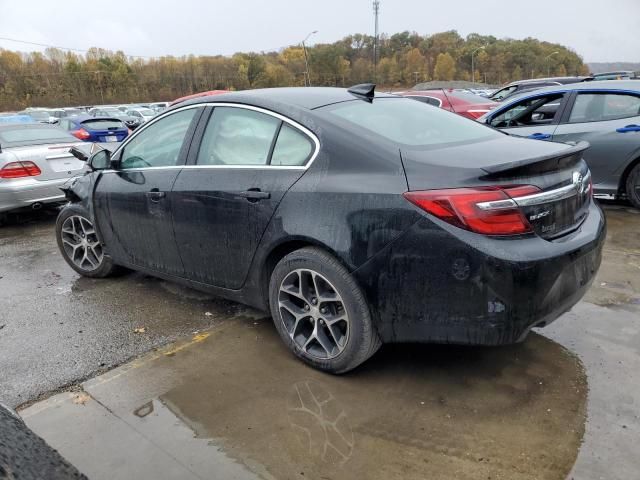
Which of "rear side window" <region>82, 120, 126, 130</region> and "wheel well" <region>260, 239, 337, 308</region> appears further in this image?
"rear side window" <region>82, 120, 126, 130</region>

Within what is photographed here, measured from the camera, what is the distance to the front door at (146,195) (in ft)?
12.4

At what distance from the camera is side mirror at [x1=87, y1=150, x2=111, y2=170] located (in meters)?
4.31

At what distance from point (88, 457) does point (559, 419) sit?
2.22m

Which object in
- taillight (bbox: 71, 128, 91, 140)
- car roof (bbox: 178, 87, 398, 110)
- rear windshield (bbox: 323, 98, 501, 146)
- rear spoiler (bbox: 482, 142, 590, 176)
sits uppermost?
car roof (bbox: 178, 87, 398, 110)

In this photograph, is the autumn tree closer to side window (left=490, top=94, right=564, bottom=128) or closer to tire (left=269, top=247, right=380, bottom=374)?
side window (left=490, top=94, right=564, bottom=128)

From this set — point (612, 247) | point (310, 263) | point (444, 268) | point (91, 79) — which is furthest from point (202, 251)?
point (91, 79)

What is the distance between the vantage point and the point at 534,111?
23.5ft

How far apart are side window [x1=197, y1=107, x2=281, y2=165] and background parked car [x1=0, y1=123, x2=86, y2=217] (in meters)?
4.27

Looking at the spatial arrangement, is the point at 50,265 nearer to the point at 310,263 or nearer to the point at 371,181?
the point at 310,263

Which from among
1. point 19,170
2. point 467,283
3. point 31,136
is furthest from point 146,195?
point 31,136

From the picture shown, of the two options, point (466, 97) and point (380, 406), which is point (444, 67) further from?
point (380, 406)

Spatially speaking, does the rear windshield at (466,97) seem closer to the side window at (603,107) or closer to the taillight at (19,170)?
the side window at (603,107)

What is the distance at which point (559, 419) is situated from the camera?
2.61 metres

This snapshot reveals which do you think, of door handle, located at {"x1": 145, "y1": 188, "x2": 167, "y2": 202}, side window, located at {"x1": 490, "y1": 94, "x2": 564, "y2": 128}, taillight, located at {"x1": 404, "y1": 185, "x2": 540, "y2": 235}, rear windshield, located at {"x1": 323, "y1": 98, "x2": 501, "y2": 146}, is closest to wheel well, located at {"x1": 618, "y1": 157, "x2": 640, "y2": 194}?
side window, located at {"x1": 490, "y1": 94, "x2": 564, "y2": 128}
